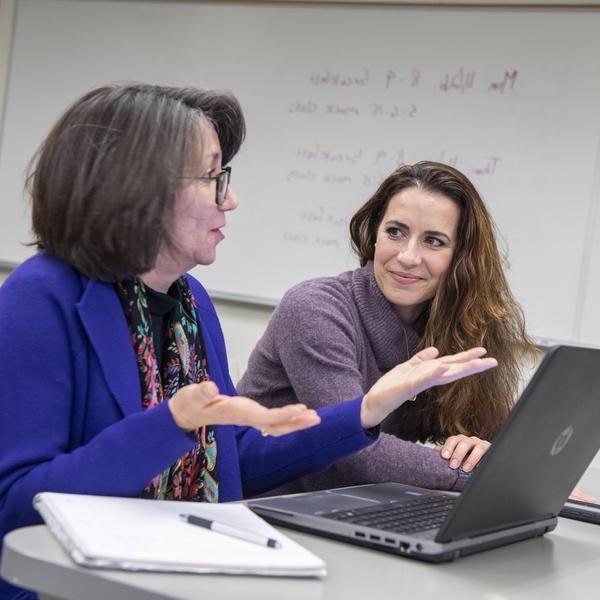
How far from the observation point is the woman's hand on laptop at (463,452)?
1.63m

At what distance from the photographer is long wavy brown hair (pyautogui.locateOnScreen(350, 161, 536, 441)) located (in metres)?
1.91

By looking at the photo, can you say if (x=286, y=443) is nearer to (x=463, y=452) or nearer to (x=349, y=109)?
(x=463, y=452)

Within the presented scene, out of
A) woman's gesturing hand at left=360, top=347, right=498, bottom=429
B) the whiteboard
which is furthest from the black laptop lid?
the whiteboard

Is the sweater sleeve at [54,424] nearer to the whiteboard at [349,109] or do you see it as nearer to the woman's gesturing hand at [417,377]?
the woman's gesturing hand at [417,377]

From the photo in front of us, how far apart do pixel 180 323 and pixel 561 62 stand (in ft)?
6.53

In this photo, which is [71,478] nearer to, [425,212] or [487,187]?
[425,212]

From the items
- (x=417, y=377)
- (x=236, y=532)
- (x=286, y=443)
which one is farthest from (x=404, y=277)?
(x=236, y=532)

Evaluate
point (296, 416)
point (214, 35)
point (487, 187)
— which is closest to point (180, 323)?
point (296, 416)

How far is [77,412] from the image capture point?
47.9 inches

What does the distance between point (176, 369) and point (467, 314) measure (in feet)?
2.53

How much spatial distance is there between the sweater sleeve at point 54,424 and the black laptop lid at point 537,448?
323 millimetres

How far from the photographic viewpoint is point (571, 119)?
9.87 ft

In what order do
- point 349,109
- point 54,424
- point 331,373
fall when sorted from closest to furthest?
point 54,424 → point 331,373 → point 349,109

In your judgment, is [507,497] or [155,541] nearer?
[155,541]
